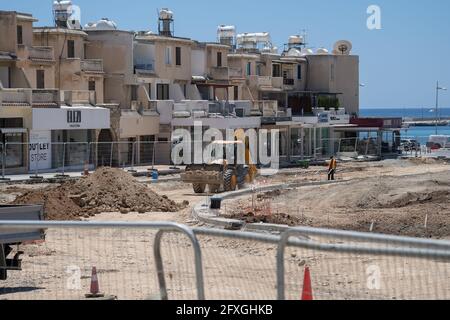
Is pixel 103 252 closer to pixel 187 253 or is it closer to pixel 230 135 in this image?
pixel 187 253

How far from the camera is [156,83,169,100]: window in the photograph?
68125 mm

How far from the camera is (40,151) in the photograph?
162 feet

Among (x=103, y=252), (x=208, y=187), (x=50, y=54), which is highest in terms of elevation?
(x=50, y=54)

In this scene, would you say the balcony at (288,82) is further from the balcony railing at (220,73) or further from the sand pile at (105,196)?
the sand pile at (105,196)

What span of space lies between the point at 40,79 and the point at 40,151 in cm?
793

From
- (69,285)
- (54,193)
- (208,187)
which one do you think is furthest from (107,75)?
(69,285)

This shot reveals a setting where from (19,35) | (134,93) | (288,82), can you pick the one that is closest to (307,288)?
(19,35)

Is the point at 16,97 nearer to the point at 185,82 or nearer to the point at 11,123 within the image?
the point at 11,123

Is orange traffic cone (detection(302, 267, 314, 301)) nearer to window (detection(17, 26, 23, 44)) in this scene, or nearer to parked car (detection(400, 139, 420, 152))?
window (detection(17, 26, 23, 44))

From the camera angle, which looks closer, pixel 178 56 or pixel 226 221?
pixel 226 221

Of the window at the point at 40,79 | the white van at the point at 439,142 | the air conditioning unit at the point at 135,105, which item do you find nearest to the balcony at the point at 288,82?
the white van at the point at 439,142

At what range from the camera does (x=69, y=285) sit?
596 inches
